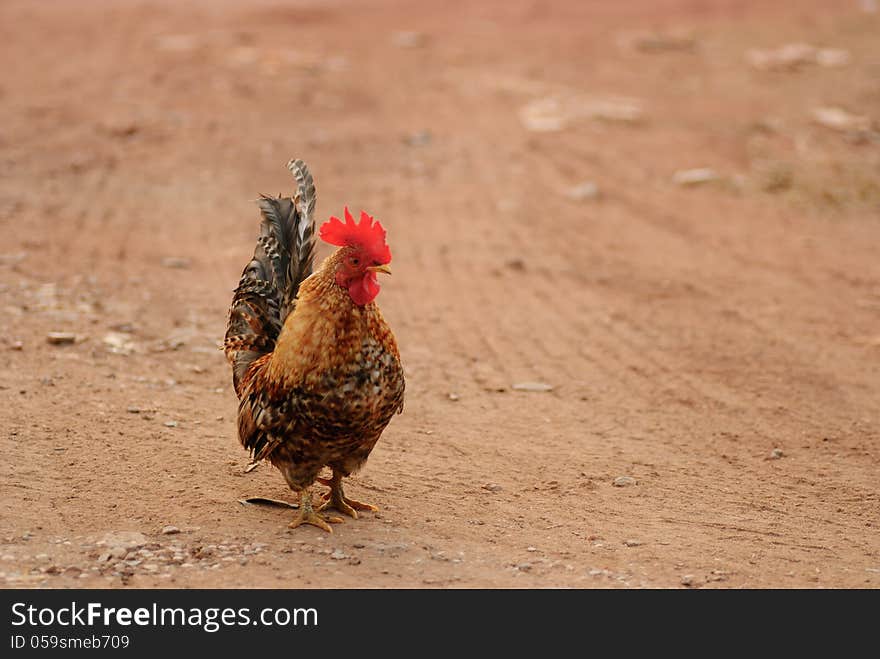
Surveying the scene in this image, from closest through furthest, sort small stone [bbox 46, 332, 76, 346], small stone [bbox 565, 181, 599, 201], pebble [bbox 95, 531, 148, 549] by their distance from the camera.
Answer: pebble [bbox 95, 531, 148, 549] < small stone [bbox 46, 332, 76, 346] < small stone [bbox 565, 181, 599, 201]

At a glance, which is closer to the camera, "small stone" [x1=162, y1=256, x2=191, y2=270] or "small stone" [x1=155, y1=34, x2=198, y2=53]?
"small stone" [x1=162, y1=256, x2=191, y2=270]

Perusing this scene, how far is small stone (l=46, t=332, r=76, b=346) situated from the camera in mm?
8414

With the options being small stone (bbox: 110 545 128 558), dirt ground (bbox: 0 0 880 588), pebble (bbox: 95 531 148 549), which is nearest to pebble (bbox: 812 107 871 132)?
dirt ground (bbox: 0 0 880 588)

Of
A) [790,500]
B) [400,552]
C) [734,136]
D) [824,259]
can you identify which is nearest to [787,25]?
[734,136]

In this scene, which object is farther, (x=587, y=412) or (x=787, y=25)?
(x=787, y=25)

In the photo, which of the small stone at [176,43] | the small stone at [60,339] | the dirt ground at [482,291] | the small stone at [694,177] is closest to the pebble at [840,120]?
the dirt ground at [482,291]

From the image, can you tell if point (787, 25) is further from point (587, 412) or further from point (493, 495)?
point (493, 495)

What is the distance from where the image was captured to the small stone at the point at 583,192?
44.2 ft

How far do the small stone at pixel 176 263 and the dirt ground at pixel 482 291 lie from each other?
9cm

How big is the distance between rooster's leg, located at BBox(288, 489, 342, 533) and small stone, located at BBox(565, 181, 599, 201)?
8309 mm

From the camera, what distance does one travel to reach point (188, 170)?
46.3 feet

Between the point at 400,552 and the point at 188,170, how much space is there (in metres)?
9.63

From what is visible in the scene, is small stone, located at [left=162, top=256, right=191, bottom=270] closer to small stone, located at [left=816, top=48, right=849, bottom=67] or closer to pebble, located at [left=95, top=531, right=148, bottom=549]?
pebble, located at [left=95, top=531, right=148, bottom=549]

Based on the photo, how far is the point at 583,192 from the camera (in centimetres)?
1353
